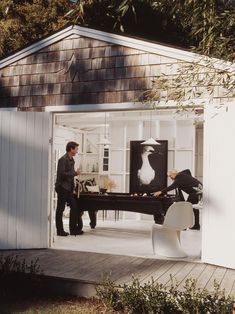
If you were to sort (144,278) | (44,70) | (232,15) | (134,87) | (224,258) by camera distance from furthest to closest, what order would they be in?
(44,70), (134,87), (224,258), (232,15), (144,278)

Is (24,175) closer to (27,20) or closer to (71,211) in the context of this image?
(71,211)

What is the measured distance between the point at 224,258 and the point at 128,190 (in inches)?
286

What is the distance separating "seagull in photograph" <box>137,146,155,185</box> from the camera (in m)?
13.5

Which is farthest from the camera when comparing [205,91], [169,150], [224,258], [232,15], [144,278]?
[169,150]

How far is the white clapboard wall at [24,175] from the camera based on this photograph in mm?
7773

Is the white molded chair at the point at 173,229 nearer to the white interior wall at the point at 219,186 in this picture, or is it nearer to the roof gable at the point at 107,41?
the white interior wall at the point at 219,186

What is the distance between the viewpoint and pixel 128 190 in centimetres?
1367

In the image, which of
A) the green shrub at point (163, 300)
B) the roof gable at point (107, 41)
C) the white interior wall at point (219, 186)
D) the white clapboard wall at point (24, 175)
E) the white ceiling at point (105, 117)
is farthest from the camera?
the white ceiling at point (105, 117)

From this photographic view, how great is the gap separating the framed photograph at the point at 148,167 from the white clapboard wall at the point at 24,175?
593 centimetres

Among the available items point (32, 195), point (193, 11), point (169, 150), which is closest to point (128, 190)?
point (169, 150)

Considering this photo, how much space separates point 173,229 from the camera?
284 inches

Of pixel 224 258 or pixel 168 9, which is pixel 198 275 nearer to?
pixel 224 258

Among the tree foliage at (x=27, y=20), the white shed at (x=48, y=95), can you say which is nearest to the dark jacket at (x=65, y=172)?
the white shed at (x=48, y=95)

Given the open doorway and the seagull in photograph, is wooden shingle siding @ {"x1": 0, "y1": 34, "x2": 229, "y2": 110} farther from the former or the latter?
the seagull in photograph
